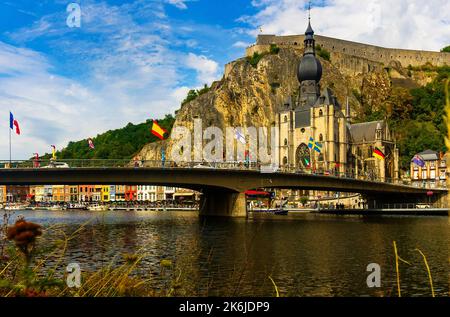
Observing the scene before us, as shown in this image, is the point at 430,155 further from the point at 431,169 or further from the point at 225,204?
→ the point at 225,204

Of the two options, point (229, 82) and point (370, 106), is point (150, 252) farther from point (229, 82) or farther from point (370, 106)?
point (370, 106)

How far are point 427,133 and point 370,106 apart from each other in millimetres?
38461

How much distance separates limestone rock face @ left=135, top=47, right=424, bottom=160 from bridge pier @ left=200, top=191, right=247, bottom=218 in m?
88.3

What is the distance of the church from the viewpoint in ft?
496

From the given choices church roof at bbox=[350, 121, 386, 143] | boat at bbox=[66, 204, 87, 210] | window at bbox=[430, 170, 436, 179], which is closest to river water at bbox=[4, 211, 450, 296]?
window at bbox=[430, 170, 436, 179]

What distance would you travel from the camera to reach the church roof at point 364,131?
157 m

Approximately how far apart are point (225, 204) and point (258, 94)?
101 m

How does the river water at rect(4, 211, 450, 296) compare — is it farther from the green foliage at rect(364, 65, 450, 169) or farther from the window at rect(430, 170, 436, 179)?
the green foliage at rect(364, 65, 450, 169)

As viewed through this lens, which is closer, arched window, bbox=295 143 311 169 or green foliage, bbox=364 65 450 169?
arched window, bbox=295 143 311 169

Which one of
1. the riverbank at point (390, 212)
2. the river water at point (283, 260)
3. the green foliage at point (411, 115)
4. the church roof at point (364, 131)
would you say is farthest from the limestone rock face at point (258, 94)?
the river water at point (283, 260)

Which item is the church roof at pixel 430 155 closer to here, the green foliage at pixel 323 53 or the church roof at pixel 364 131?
the church roof at pixel 364 131

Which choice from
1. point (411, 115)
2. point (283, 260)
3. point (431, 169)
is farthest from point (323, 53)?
point (283, 260)

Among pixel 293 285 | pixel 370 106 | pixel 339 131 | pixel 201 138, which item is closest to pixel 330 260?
pixel 293 285
